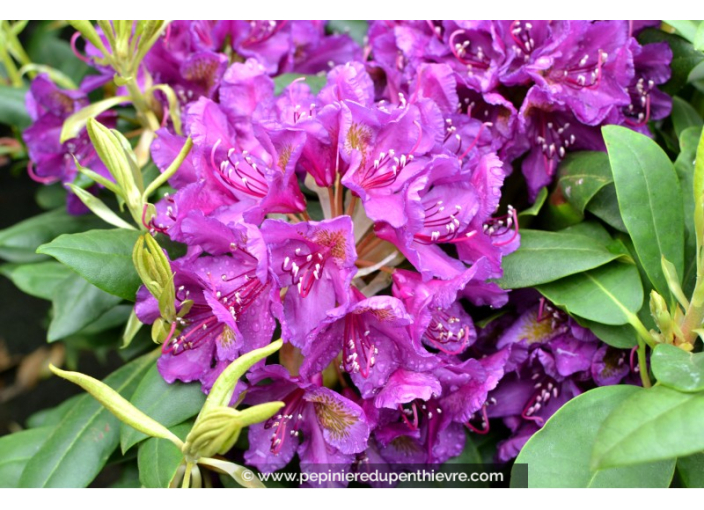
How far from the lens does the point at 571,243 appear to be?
94 cm

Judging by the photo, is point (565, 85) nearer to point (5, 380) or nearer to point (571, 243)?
point (571, 243)

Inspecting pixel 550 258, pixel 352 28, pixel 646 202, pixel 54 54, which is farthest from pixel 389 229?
pixel 54 54

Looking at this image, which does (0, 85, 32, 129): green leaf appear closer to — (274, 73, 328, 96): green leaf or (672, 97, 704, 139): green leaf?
(274, 73, 328, 96): green leaf

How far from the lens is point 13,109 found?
1.29 meters

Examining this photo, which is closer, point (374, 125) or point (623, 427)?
point (623, 427)

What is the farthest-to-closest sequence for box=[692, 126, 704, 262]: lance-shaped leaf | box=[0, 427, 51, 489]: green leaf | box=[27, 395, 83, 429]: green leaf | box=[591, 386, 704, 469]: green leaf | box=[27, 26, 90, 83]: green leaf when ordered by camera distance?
box=[27, 26, 90, 83]: green leaf → box=[27, 395, 83, 429]: green leaf → box=[0, 427, 51, 489]: green leaf → box=[692, 126, 704, 262]: lance-shaped leaf → box=[591, 386, 704, 469]: green leaf

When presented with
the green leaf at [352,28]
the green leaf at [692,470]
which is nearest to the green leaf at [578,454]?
the green leaf at [692,470]

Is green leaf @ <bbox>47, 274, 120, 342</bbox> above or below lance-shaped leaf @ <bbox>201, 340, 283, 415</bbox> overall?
below

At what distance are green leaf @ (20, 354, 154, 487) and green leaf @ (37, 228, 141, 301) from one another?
20 cm

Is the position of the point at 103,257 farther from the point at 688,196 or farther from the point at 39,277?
the point at 688,196

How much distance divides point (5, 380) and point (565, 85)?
5.88 ft

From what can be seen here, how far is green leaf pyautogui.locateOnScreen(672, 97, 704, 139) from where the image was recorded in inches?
42.6

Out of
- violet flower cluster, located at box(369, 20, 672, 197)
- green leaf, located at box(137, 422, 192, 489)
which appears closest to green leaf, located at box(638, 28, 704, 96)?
violet flower cluster, located at box(369, 20, 672, 197)
